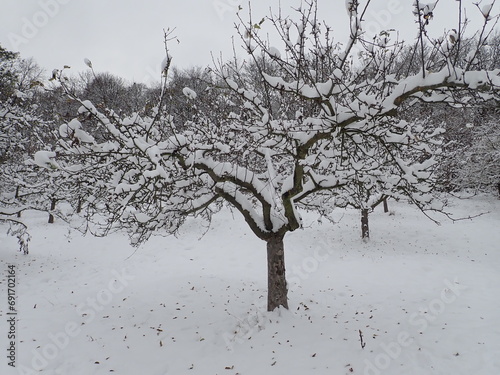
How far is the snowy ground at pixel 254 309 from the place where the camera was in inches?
197

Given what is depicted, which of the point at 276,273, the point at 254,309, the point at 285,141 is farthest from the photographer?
the point at 254,309

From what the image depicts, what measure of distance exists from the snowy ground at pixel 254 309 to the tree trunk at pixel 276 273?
0.85 feet

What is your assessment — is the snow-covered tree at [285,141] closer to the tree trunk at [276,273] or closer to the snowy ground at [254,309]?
the tree trunk at [276,273]

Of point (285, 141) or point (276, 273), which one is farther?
point (276, 273)

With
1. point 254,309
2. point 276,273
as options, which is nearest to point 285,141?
point 276,273

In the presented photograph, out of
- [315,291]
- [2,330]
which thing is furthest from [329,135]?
[2,330]

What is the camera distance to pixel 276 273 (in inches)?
247

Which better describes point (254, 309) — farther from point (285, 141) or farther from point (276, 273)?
point (285, 141)

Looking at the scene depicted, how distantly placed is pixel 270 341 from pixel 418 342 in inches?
108

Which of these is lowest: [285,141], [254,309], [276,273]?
[254,309]

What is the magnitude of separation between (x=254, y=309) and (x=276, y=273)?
1.32 metres

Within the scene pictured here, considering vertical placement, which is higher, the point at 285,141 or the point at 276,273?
the point at 285,141

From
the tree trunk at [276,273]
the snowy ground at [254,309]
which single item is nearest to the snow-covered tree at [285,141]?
the tree trunk at [276,273]

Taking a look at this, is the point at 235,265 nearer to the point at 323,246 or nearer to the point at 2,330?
the point at 323,246
